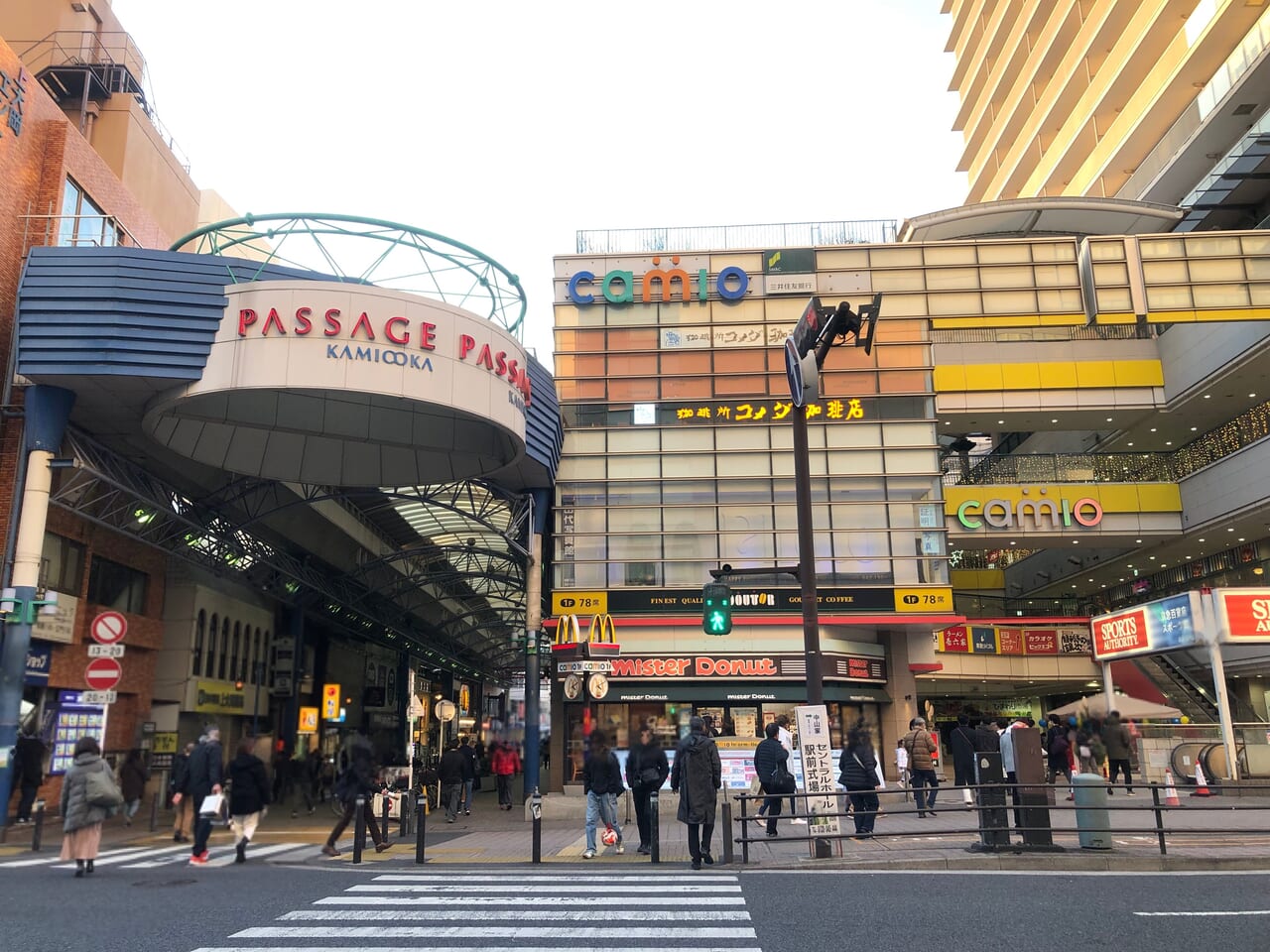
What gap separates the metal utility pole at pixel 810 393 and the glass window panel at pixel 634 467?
49.4ft

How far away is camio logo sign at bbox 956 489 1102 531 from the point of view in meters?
36.5

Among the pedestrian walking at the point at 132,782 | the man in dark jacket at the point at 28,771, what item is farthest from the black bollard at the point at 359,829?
the man in dark jacket at the point at 28,771

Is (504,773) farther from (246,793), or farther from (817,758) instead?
(817,758)

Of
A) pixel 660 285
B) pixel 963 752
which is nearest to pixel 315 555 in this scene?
pixel 660 285

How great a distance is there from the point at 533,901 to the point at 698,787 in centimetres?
346

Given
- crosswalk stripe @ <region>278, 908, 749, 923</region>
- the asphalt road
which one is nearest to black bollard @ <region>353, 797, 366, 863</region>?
the asphalt road

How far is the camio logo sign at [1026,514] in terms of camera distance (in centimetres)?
3647

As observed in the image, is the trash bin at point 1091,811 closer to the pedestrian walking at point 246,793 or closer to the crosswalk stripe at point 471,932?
the crosswalk stripe at point 471,932

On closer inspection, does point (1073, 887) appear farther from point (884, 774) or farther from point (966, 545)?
point (966, 545)

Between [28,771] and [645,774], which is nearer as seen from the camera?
[645,774]

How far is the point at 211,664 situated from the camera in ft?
99.2

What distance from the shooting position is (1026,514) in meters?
36.6

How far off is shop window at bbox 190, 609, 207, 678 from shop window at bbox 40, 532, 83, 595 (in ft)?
18.3

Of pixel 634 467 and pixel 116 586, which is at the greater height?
pixel 634 467
